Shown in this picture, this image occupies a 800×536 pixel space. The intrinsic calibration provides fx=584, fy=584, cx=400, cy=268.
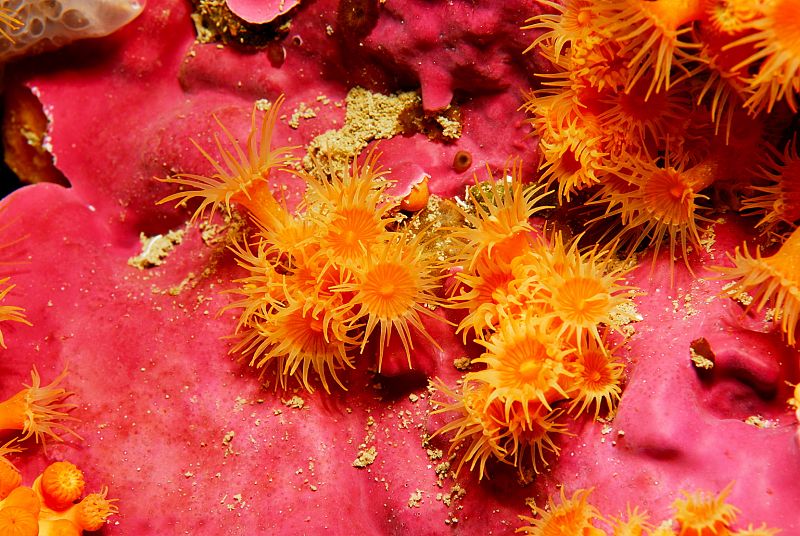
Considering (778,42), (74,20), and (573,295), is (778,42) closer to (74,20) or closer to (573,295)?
(573,295)

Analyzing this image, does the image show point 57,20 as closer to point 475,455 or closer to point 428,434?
point 428,434

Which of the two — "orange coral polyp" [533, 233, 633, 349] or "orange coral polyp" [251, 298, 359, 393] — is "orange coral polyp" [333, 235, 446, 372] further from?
"orange coral polyp" [533, 233, 633, 349]

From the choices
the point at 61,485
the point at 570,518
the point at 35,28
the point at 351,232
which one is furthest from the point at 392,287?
the point at 35,28

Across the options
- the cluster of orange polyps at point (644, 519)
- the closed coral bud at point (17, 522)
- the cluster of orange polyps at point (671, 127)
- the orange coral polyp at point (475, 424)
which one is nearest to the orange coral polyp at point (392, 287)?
the orange coral polyp at point (475, 424)

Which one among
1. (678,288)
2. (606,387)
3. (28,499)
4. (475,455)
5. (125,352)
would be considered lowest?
(28,499)

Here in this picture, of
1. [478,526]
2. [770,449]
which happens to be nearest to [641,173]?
[770,449]

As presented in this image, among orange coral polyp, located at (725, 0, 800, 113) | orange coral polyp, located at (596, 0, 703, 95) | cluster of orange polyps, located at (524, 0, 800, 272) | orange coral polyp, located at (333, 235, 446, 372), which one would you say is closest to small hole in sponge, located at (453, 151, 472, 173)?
cluster of orange polyps, located at (524, 0, 800, 272)
